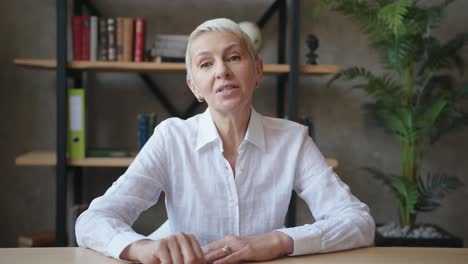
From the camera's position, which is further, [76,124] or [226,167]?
[76,124]

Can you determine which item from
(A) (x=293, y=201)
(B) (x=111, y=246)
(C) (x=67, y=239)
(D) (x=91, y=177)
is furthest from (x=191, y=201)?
(D) (x=91, y=177)

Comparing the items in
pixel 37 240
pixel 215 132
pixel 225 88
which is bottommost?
pixel 37 240

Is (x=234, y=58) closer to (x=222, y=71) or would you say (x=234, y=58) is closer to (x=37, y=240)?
(x=222, y=71)

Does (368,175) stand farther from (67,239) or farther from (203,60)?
(203,60)

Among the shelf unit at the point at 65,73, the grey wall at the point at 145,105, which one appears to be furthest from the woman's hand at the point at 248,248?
the grey wall at the point at 145,105

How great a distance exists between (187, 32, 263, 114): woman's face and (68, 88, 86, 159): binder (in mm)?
1311

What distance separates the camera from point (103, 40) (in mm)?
2539

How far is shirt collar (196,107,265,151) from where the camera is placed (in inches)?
56.2

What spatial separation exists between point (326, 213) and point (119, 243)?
0.57 meters

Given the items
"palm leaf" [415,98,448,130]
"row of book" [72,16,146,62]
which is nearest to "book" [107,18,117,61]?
"row of book" [72,16,146,62]

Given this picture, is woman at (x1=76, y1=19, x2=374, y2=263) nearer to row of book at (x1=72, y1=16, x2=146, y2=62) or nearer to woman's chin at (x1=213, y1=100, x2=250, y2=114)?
woman's chin at (x1=213, y1=100, x2=250, y2=114)

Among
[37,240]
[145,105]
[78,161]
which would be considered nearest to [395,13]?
[145,105]

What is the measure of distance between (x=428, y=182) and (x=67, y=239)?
2.04 m

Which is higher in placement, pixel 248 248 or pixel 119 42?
pixel 119 42
